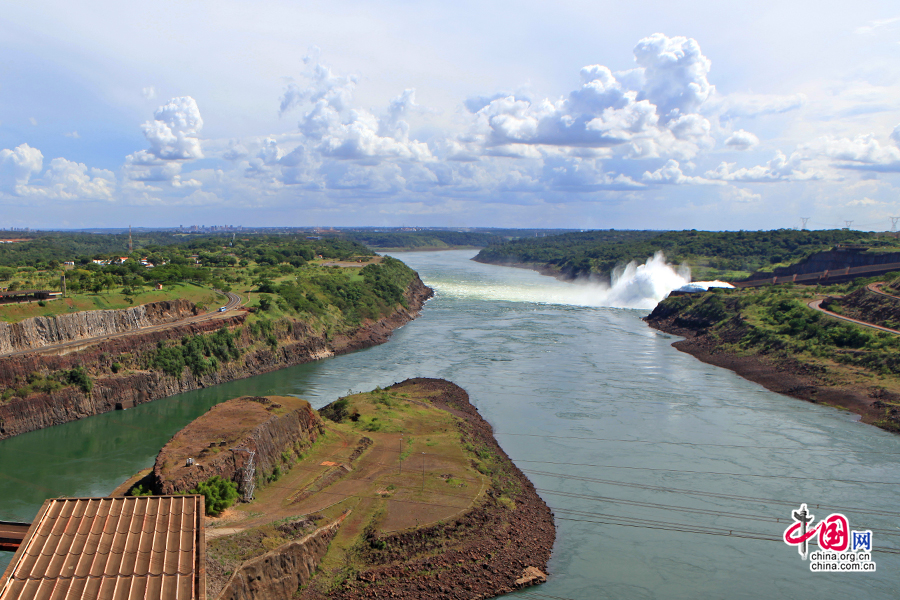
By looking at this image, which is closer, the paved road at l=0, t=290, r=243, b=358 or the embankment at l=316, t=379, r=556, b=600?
the embankment at l=316, t=379, r=556, b=600

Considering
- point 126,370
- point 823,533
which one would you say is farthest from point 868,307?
point 126,370

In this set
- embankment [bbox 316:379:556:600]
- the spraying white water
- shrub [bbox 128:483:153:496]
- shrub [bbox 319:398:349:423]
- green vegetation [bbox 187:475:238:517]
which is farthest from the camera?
the spraying white water

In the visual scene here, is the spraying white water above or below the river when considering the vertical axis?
above

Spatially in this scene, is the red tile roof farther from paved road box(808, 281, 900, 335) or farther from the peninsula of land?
paved road box(808, 281, 900, 335)

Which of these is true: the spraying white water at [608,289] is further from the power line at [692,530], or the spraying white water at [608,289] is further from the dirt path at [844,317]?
the power line at [692,530]

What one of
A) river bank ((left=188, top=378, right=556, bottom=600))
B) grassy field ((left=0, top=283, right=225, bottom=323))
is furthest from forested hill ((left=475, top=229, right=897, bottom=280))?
river bank ((left=188, top=378, right=556, bottom=600))

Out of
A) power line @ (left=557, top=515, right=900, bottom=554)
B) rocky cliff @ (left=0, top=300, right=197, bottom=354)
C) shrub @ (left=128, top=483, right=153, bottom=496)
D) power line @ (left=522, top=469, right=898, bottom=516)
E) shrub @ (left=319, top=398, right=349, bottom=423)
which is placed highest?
rocky cliff @ (left=0, top=300, right=197, bottom=354)

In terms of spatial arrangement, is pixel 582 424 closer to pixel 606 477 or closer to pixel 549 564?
pixel 606 477

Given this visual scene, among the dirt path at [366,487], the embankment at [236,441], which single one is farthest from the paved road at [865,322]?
the embankment at [236,441]
